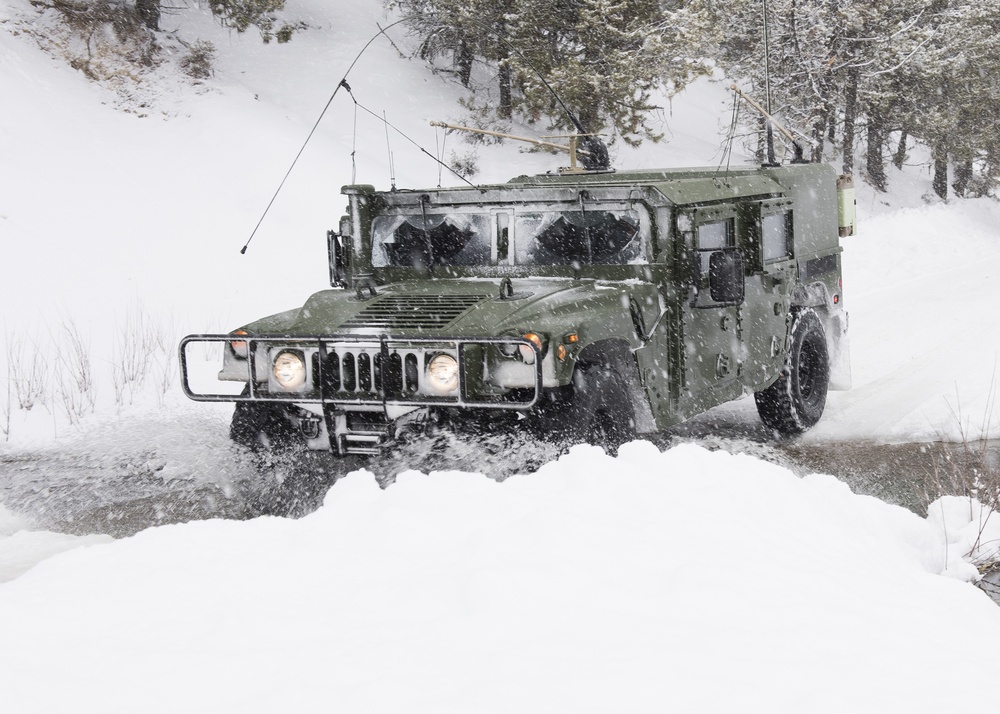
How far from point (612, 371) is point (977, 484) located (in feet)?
6.02

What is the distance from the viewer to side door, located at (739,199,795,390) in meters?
7.20

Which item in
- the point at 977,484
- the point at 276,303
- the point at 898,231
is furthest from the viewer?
the point at 898,231

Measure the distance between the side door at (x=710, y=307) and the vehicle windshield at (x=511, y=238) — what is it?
0.32 m

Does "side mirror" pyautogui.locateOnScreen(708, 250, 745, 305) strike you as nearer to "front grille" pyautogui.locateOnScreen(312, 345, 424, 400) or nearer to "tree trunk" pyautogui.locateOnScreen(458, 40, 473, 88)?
"front grille" pyautogui.locateOnScreen(312, 345, 424, 400)

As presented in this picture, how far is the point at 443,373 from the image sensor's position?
18.3ft

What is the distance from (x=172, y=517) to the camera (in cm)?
631

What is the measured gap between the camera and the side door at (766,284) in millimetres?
7199

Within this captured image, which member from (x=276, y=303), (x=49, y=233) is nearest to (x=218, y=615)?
(x=276, y=303)

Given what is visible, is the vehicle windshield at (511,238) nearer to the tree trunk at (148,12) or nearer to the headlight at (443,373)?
the headlight at (443,373)

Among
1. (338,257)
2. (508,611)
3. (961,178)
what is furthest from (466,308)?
(961,178)

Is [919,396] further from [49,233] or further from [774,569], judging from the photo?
[49,233]

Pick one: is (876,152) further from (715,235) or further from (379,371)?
(379,371)

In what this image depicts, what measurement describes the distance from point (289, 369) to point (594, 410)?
5.18ft

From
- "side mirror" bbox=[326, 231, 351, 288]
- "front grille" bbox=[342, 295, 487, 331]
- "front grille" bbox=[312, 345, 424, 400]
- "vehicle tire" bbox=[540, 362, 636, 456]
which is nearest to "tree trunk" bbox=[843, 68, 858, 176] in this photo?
"side mirror" bbox=[326, 231, 351, 288]
